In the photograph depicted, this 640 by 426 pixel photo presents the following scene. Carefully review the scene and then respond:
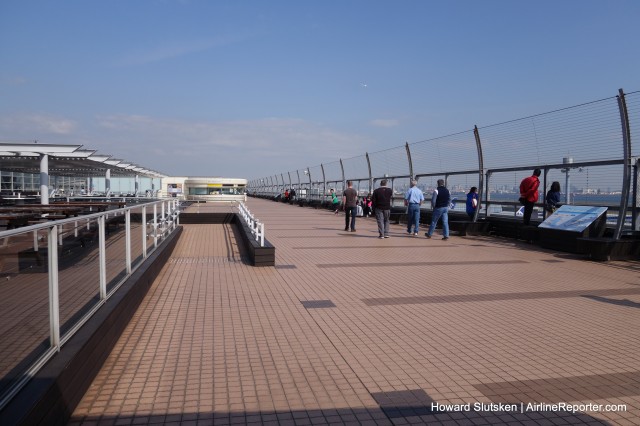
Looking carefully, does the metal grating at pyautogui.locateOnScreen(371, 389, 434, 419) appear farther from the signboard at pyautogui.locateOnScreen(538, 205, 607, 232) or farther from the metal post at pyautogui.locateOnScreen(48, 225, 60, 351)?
the signboard at pyautogui.locateOnScreen(538, 205, 607, 232)

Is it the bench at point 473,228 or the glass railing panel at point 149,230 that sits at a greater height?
the glass railing panel at point 149,230

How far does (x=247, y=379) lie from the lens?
385 centimetres

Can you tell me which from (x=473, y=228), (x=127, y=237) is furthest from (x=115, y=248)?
(x=473, y=228)

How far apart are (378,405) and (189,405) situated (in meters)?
1.26

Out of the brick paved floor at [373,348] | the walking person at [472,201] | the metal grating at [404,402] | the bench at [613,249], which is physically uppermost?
the walking person at [472,201]

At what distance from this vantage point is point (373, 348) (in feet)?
15.0

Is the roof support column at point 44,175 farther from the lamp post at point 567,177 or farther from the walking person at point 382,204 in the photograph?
the lamp post at point 567,177

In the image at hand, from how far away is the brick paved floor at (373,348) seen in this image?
338 cm

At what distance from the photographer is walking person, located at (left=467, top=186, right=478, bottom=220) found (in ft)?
49.1

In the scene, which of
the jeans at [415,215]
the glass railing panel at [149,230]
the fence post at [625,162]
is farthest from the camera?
the jeans at [415,215]

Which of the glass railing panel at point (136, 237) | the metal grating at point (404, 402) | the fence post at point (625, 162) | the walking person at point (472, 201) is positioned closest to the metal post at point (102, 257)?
the glass railing panel at point (136, 237)

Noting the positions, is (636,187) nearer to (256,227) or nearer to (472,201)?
(472,201)

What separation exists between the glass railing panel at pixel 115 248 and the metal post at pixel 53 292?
151cm

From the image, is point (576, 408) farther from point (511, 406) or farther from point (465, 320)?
point (465, 320)
